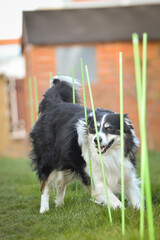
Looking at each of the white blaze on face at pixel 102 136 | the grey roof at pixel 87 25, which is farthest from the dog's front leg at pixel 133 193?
the grey roof at pixel 87 25

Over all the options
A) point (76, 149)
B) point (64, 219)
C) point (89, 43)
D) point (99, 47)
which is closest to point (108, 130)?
point (76, 149)

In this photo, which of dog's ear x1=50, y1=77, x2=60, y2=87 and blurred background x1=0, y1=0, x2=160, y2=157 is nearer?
dog's ear x1=50, y1=77, x2=60, y2=87

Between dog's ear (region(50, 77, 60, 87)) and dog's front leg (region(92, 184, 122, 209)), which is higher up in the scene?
dog's ear (region(50, 77, 60, 87))

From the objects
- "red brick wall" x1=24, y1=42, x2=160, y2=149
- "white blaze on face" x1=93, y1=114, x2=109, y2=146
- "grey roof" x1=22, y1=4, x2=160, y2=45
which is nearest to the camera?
"white blaze on face" x1=93, y1=114, x2=109, y2=146

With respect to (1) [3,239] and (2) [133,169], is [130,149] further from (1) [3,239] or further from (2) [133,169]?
(1) [3,239]

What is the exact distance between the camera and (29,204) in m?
5.16

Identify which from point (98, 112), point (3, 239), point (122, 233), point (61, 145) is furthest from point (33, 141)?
point (122, 233)

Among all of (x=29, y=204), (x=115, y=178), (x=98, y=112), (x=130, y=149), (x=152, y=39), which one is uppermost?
(x=152, y=39)

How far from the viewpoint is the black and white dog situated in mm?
4309

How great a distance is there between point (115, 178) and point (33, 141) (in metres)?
1.52

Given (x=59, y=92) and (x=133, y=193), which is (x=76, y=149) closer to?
(x=133, y=193)

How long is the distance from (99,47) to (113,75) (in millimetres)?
1162

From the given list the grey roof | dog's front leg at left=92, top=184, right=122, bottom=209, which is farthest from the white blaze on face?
the grey roof

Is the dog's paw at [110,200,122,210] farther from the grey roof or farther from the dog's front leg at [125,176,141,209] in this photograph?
the grey roof
